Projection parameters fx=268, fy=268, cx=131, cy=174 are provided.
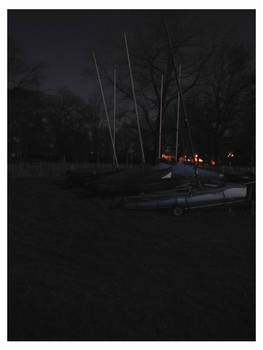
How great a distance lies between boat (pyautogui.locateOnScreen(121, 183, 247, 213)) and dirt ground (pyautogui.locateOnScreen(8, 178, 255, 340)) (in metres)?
0.92

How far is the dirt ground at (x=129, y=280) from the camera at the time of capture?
214 cm

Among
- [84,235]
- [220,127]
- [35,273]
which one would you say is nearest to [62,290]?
[35,273]

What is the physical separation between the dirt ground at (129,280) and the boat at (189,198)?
92 centimetres

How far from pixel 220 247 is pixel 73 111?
1242 inches

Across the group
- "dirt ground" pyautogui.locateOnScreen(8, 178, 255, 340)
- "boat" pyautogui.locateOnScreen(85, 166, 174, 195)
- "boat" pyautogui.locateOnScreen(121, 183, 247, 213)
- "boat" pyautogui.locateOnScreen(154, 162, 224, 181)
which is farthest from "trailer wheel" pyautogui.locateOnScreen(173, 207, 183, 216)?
"boat" pyautogui.locateOnScreen(154, 162, 224, 181)

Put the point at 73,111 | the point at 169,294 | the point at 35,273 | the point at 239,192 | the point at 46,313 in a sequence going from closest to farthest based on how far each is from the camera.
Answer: the point at 46,313 < the point at 169,294 < the point at 35,273 < the point at 239,192 < the point at 73,111

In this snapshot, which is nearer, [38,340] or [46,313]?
[38,340]

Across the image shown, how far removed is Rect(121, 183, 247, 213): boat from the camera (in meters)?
6.24

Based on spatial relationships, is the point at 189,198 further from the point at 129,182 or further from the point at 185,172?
the point at 129,182

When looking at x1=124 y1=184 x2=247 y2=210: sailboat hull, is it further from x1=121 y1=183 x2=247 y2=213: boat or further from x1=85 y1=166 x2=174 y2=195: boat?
x1=85 y1=166 x2=174 y2=195: boat

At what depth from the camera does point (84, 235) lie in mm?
4453
